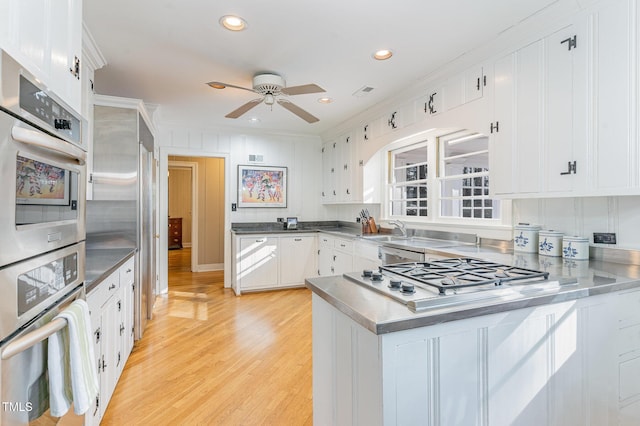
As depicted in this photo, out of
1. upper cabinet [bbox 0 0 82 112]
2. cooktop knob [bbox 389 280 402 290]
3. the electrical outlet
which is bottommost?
cooktop knob [bbox 389 280 402 290]

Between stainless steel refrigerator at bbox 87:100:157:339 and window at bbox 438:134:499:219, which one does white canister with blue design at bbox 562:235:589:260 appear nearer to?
window at bbox 438:134:499:219

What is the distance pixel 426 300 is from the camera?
1.15 meters

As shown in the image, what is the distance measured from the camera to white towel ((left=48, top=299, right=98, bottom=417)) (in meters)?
0.95

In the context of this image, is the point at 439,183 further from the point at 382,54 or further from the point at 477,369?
the point at 477,369

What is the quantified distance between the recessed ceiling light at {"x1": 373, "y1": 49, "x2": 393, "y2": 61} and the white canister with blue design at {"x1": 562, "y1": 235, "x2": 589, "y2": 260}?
6.25 feet

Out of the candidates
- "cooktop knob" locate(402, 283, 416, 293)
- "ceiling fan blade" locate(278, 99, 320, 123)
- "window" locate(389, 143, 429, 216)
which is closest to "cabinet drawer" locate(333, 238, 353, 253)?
"window" locate(389, 143, 429, 216)

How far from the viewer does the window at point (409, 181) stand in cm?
374

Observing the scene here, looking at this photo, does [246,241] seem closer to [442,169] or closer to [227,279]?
[227,279]

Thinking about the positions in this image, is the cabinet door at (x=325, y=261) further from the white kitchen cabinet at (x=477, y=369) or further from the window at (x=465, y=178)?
the white kitchen cabinet at (x=477, y=369)

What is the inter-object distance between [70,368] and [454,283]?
1.40m

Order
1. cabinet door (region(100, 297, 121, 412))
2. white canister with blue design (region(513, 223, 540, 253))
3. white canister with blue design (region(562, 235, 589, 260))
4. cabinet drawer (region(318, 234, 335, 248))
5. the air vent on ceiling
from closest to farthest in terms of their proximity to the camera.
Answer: cabinet door (region(100, 297, 121, 412)) → white canister with blue design (region(562, 235, 589, 260)) → white canister with blue design (region(513, 223, 540, 253)) → the air vent on ceiling → cabinet drawer (region(318, 234, 335, 248))

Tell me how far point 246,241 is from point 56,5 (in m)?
3.72

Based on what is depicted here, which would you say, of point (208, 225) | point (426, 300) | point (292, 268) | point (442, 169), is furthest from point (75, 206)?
point (208, 225)

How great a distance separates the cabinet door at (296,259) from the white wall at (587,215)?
3044 millimetres
